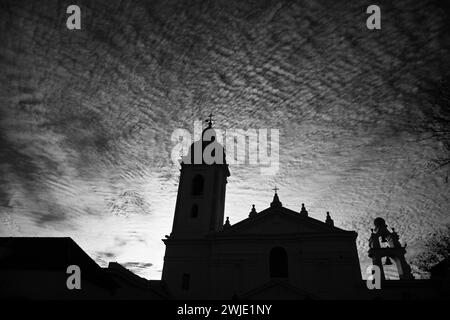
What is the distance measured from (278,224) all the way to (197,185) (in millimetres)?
9062

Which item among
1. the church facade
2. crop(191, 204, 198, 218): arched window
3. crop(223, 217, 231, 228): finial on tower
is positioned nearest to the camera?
the church facade

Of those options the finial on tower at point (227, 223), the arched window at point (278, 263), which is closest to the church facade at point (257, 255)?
the arched window at point (278, 263)

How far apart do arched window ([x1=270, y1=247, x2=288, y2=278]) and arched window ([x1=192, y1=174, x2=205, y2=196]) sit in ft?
30.3

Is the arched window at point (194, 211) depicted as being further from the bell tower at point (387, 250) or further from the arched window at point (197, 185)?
the bell tower at point (387, 250)

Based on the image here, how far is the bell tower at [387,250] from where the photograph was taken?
2882 cm

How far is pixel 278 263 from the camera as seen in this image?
1006 inches

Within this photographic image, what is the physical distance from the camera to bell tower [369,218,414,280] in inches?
1135

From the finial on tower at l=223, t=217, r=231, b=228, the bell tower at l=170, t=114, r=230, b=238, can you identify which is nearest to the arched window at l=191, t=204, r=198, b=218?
the bell tower at l=170, t=114, r=230, b=238

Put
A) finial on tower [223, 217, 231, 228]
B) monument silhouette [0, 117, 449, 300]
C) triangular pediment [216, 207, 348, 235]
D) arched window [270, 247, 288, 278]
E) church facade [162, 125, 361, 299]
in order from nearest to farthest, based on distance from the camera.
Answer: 1. monument silhouette [0, 117, 449, 300]
2. church facade [162, 125, 361, 299]
3. arched window [270, 247, 288, 278]
4. triangular pediment [216, 207, 348, 235]
5. finial on tower [223, 217, 231, 228]

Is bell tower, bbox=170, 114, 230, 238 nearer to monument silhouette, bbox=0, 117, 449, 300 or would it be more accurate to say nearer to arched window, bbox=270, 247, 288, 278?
monument silhouette, bbox=0, 117, 449, 300
